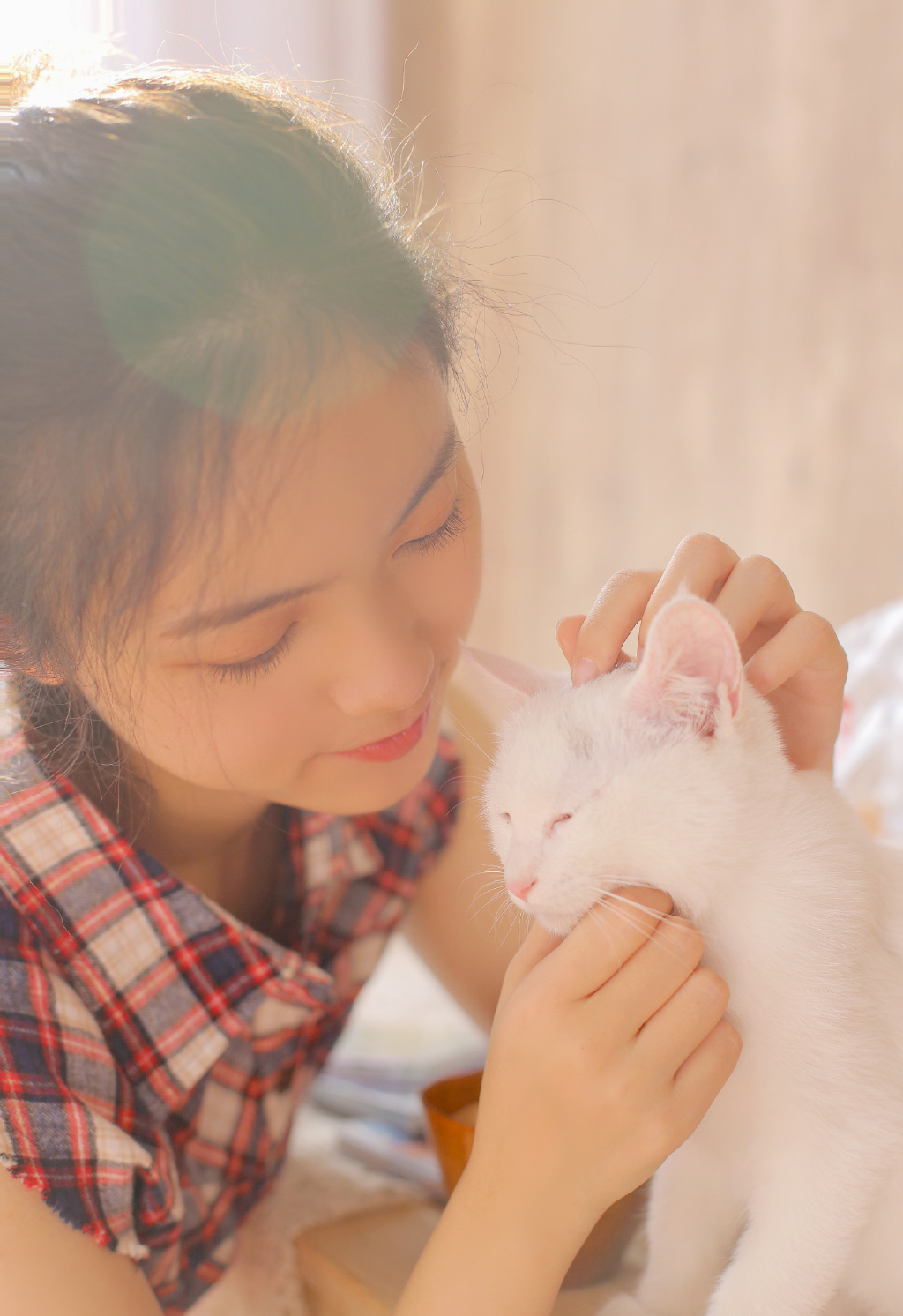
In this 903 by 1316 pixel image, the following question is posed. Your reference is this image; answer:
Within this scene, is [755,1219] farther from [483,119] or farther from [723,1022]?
[483,119]

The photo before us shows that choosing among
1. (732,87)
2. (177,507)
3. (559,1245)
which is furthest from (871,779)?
(732,87)

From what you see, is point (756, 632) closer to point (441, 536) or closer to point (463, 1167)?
point (441, 536)

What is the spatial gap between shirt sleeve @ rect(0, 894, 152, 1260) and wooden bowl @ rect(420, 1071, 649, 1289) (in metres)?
0.23

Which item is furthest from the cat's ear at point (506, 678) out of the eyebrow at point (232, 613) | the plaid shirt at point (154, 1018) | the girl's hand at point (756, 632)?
the plaid shirt at point (154, 1018)

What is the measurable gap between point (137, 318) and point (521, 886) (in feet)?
1.33

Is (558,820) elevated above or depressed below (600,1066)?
above

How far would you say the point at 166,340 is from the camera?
2.00ft

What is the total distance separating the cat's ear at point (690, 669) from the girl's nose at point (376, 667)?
17 cm

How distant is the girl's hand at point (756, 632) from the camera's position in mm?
679

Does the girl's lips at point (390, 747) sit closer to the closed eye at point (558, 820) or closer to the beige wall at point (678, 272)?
the closed eye at point (558, 820)

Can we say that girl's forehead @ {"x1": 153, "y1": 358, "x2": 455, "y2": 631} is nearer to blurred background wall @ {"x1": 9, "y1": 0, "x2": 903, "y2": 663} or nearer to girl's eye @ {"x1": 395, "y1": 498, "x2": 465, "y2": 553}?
girl's eye @ {"x1": 395, "y1": 498, "x2": 465, "y2": 553}

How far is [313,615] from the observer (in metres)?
0.65

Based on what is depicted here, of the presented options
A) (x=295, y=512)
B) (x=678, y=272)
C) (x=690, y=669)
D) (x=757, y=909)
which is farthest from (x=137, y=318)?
(x=678, y=272)

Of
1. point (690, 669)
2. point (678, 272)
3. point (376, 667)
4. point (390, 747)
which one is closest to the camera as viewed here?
point (690, 669)
